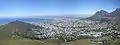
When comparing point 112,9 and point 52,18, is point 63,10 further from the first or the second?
point 112,9

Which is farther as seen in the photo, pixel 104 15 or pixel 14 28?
pixel 104 15

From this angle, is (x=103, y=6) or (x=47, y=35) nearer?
(x=47, y=35)

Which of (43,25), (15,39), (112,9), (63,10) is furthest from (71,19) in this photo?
(15,39)

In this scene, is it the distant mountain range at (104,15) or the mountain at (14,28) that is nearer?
the mountain at (14,28)

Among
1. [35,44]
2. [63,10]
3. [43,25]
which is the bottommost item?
[35,44]

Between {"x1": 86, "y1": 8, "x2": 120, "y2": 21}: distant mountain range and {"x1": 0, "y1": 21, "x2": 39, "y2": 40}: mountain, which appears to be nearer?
{"x1": 0, "y1": 21, "x2": 39, "y2": 40}: mountain

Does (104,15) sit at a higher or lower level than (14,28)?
higher

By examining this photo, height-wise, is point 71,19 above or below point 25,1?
below

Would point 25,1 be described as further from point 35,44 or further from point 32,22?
point 35,44

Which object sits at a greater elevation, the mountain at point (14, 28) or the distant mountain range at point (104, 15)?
the distant mountain range at point (104, 15)

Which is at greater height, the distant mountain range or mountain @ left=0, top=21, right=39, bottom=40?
the distant mountain range
